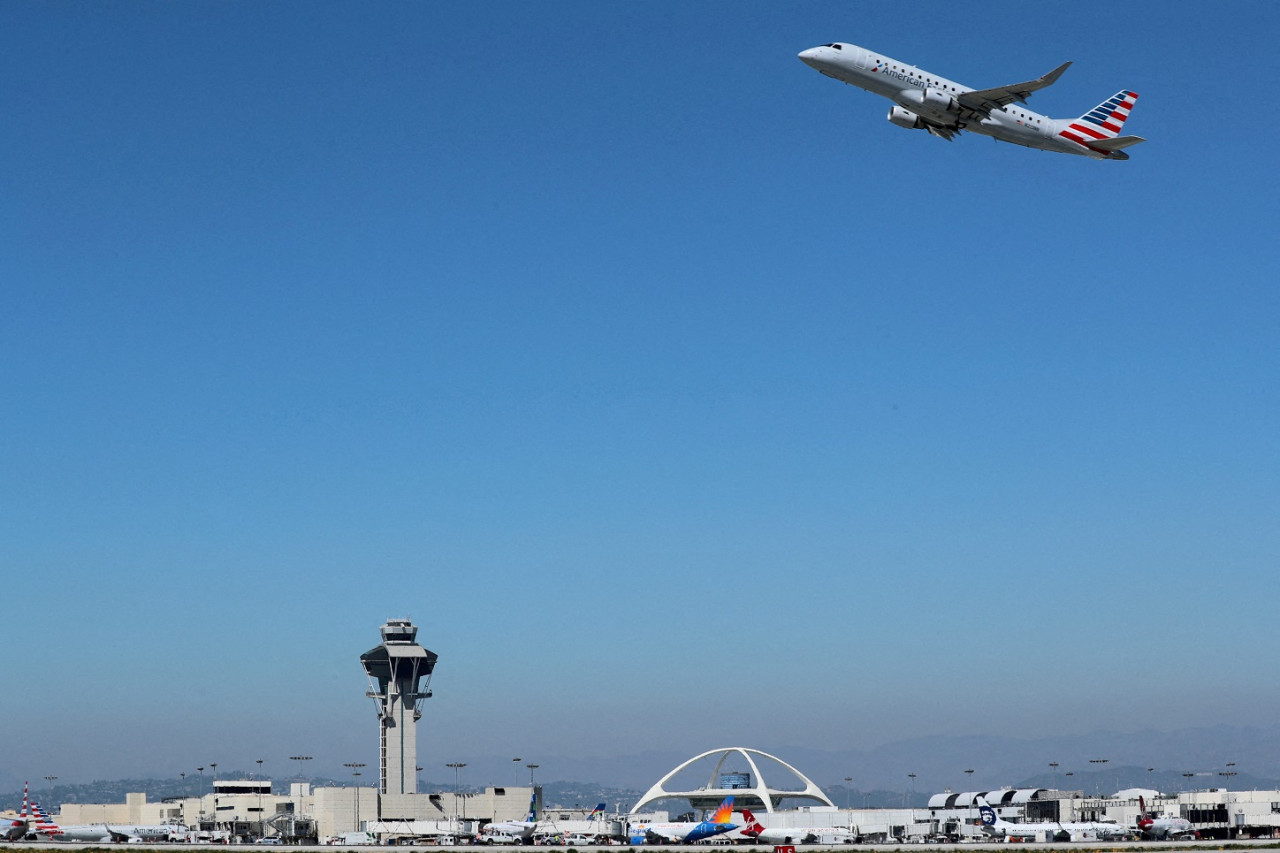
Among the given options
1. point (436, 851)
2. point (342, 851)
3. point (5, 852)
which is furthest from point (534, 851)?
point (5, 852)

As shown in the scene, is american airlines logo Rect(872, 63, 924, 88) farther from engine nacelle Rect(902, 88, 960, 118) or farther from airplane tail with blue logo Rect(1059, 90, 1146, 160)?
airplane tail with blue logo Rect(1059, 90, 1146, 160)

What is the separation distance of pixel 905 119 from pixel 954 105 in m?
4.77

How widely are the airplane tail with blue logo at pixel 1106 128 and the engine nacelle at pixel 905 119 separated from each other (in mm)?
12505

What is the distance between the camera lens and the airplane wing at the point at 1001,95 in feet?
372

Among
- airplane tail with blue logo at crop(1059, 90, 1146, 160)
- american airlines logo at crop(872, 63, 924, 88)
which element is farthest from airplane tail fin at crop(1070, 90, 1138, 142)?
american airlines logo at crop(872, 63, 924, 88)

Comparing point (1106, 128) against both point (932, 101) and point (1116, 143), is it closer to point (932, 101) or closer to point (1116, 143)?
point (1116, 143)

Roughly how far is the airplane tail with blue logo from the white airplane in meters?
0.09

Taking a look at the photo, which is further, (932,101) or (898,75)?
(898,75)

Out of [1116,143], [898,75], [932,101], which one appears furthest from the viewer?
[1116,143]

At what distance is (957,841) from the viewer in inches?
7854

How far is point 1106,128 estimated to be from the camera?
415ft

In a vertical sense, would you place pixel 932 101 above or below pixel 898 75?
below

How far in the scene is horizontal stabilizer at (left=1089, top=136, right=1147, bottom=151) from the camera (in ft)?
388

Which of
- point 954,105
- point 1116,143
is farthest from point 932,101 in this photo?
point 1116,143
